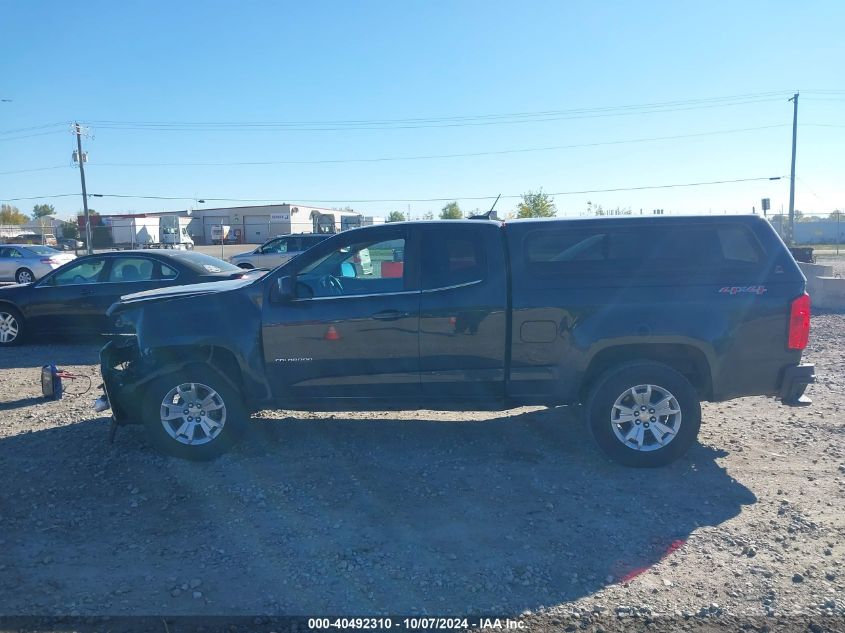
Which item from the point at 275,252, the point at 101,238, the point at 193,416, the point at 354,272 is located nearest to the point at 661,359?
the point at 354,272

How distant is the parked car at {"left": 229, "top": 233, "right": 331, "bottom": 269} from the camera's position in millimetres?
23875

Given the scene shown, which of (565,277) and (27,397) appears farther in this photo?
(27,397)

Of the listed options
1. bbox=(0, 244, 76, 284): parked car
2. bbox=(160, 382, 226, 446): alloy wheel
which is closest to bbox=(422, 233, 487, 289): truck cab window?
bbox=(160, 382, 226, 446): alloy wheel

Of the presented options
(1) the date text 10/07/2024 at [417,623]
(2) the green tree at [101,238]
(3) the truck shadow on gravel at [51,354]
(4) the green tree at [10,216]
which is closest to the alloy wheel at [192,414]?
(1) the date text 10/07/2024 at [417,623]

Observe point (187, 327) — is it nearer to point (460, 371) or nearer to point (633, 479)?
point (460, 371)

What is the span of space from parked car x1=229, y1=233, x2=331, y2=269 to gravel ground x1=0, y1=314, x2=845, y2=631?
56.6 ft

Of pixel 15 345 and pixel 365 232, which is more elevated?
pixel 365 232

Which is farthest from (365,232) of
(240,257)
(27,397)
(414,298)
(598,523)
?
(240,257)

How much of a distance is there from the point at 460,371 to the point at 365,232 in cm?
143

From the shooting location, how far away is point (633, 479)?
18.0 ft

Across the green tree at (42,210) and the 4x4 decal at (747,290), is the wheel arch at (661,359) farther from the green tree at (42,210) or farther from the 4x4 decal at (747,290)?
the green tree at (42,210)

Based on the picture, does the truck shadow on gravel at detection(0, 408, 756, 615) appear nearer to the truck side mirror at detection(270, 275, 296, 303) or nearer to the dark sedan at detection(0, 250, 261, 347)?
the truck side mirror at detection(270, 275, 296, 303)

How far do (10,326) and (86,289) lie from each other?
4.68 feet

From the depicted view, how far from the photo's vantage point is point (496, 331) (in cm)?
571
